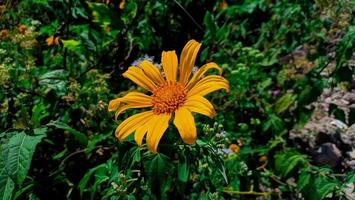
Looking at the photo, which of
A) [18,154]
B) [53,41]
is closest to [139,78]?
[18,154]

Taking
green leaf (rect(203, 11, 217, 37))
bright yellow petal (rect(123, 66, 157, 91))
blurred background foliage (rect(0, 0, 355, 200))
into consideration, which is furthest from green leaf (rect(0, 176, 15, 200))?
green leaf (rect(203, 11, 217, 37))

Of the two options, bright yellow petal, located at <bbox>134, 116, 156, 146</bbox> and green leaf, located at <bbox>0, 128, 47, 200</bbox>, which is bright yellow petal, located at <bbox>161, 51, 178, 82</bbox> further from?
green leaf, located at <bbox>0, 128, 47, 200</bbox>

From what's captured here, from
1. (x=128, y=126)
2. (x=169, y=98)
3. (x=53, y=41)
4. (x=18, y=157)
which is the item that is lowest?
(x=18, y=157)

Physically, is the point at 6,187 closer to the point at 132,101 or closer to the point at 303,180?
the point at 132,101

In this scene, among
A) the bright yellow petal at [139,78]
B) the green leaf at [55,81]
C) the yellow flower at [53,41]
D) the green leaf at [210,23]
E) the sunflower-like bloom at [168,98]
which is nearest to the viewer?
the sunflower-like bloom at [168,98]

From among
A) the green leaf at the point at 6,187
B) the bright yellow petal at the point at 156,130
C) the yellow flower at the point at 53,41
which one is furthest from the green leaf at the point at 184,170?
the yellow flower at the point at 53,41

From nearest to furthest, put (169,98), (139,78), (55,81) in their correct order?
(169,98), (139,78), (55,81)

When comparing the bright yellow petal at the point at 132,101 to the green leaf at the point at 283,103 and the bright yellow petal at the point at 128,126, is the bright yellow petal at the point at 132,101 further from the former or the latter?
the green leaf at the point at 283,103
